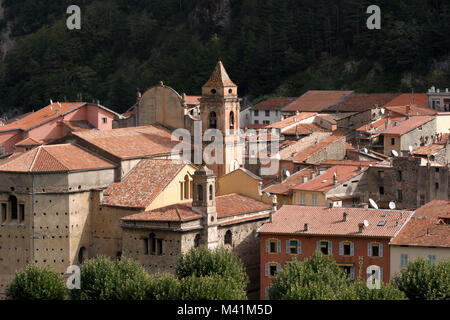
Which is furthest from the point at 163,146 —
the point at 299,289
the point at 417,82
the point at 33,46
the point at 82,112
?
the point at 33,46

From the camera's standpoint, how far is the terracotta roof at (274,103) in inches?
4924

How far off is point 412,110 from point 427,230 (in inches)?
1398

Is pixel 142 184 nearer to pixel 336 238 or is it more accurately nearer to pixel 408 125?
pixel 336 238

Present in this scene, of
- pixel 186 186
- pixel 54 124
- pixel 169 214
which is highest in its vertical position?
pixel 54 124

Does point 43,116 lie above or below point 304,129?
above

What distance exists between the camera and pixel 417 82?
128250 mm

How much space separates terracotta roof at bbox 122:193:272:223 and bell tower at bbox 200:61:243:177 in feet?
16.7

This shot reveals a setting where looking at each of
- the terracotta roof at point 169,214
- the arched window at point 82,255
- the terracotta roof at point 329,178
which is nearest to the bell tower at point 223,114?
the terracotta roof at point 329,178

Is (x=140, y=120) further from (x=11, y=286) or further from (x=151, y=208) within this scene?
(x=11, y=286)

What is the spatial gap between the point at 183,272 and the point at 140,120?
2018cm

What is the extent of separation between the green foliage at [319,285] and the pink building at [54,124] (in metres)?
43.3

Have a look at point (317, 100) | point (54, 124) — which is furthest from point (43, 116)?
point (317, 100)

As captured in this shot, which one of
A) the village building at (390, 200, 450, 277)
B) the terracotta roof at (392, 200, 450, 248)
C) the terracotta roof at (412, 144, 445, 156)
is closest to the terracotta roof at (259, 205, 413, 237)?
the terracotta roof at (392, 200, 450, 248)

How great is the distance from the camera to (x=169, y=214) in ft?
247
